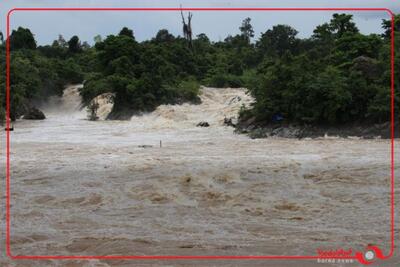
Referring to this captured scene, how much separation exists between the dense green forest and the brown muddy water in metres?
2.38

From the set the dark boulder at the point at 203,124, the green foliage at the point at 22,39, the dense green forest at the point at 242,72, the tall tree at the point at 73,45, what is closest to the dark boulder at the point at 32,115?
the dense green forest at the point at 242,72

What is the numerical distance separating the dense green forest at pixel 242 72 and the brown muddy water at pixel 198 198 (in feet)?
7.80

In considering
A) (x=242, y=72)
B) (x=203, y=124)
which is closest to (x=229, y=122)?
(x=203, y=124)

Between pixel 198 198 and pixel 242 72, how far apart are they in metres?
27.2

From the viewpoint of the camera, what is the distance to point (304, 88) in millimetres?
17484

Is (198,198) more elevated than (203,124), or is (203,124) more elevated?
(203,124)

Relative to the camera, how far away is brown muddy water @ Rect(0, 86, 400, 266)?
236 inches

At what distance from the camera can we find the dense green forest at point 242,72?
55.8 ft

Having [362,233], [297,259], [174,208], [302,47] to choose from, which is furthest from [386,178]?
[302,47]

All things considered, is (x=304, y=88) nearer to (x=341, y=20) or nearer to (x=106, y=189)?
(x=106, y=189)

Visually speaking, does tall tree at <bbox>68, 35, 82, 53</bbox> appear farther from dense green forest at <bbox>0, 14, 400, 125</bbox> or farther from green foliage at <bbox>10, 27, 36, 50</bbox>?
green foliage at <bbox>10, 27, 36, 50</bbox>

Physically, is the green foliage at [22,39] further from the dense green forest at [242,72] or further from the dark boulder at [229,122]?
the dark boulder at [229,122]

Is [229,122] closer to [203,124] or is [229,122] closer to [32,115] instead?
[203,124]

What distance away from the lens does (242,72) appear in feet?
115
